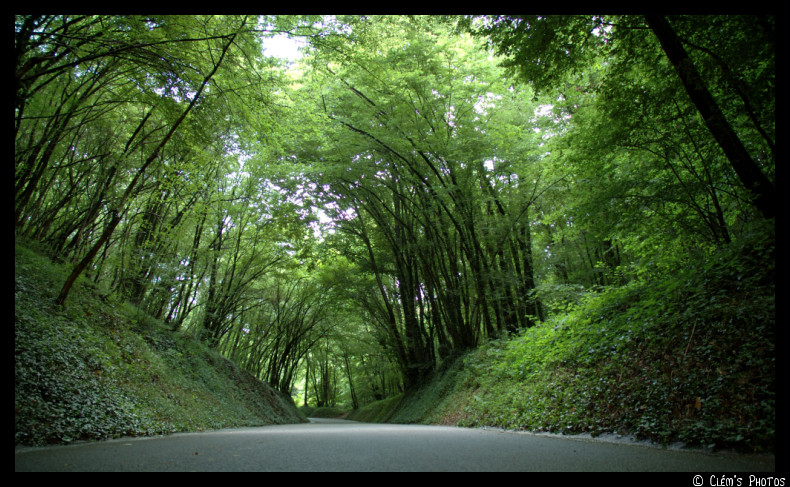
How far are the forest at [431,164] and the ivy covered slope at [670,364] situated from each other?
0.03 meters

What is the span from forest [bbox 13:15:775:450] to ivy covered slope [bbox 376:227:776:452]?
1.1 inches

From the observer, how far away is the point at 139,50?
14.3ft

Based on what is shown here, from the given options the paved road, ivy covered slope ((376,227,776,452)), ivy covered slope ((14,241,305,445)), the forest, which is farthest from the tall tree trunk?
ivy covered slope ((14,241,305,445))

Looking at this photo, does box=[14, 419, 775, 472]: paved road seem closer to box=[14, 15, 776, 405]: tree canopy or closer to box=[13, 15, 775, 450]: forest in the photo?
box=[13, 15, 775, 450]: forest

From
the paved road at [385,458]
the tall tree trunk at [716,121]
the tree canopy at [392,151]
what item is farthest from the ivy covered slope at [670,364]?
the tree canopy at [392,151]

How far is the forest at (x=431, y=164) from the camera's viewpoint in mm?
3461

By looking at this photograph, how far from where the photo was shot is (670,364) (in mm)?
3244

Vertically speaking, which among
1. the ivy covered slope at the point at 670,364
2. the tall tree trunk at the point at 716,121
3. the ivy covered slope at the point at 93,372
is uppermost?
the tall tree trunk at the point at 716,121

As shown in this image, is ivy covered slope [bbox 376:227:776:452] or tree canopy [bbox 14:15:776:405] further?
tree canopy [bbox 14:15:776:405]

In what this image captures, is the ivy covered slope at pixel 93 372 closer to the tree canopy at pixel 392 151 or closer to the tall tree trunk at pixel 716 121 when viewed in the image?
the tree canopy at pixel 392 151

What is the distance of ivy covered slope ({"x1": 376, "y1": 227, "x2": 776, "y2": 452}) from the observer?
2568 millimetres

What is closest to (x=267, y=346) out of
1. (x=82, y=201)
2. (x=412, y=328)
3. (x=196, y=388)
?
(x=412, y=328)

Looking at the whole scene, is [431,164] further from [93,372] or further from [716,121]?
[93,372]

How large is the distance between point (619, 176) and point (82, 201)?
897cm
